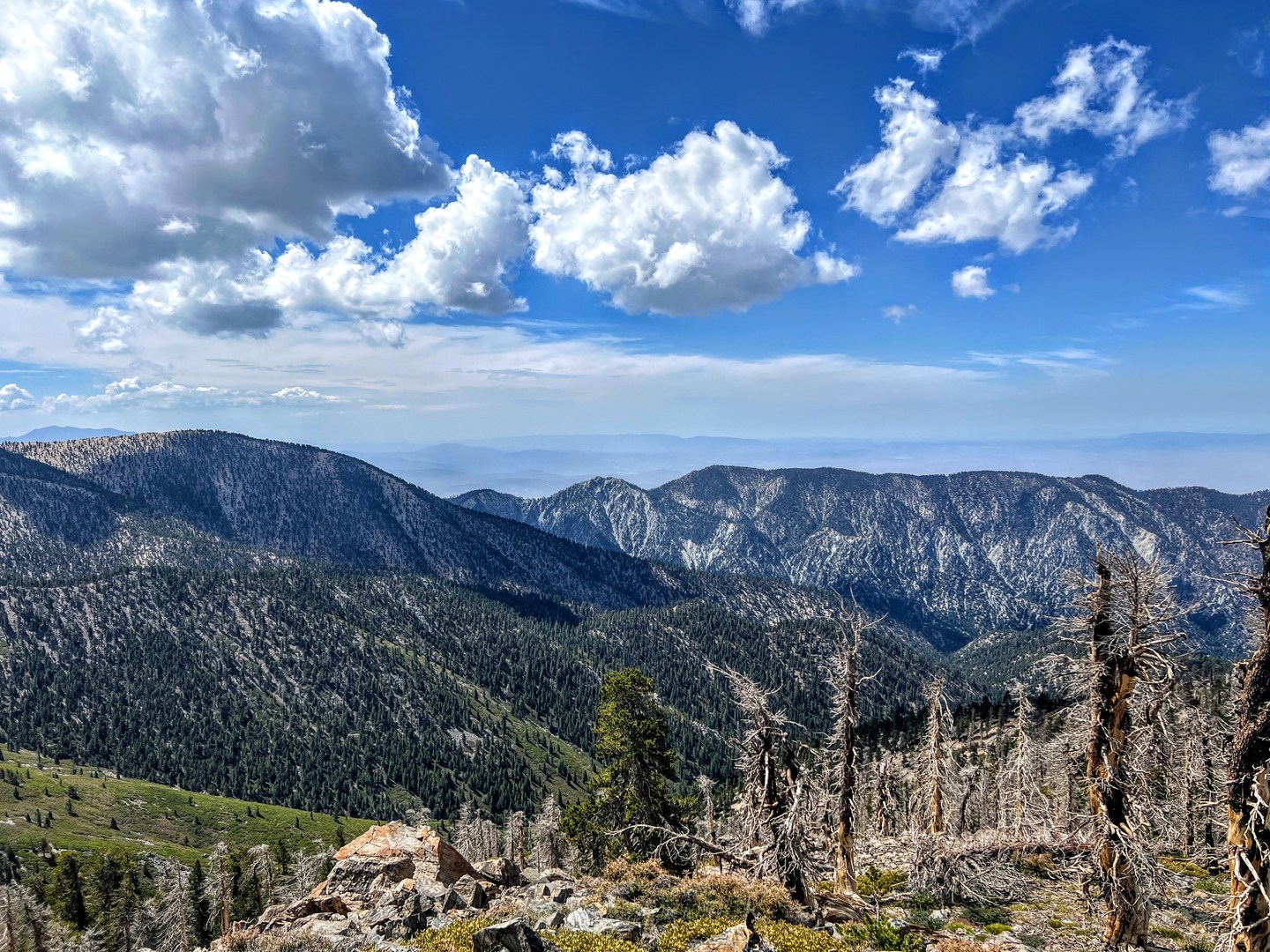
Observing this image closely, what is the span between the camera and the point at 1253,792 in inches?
570

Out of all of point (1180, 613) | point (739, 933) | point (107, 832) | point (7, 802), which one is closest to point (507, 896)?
point (739, 933)

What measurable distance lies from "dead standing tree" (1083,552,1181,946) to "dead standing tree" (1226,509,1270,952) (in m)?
6.25

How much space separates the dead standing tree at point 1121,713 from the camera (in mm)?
21328

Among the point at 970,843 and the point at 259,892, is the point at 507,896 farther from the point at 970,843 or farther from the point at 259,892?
the point at 259,892

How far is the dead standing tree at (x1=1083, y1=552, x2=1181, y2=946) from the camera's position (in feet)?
70.0

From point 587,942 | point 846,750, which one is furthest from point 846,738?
point 587,942

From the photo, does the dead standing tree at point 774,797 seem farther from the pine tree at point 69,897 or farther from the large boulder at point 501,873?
the pine tree at point 69,897

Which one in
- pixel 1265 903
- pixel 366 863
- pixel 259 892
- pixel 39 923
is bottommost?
pixel 259 892

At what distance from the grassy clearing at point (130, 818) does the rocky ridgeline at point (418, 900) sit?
11707 cm

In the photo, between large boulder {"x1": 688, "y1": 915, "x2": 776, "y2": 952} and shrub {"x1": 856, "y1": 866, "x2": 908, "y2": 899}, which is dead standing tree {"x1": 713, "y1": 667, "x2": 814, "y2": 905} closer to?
large boulder {"x1": 688, "y1": 915, "x2": 776, "y2": 952}

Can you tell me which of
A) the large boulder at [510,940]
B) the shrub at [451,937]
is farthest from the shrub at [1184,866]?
the shrub at [451,937]

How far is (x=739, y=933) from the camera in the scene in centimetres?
1986

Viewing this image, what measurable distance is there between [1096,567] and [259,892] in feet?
315

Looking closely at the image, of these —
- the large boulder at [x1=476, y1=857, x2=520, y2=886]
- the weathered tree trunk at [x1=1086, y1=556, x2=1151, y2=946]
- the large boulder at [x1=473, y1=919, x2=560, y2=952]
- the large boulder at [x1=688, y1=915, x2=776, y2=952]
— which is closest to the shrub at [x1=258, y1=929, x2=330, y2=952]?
the large boulder at [x1=473, y1=919, x2=560, y2=952]
